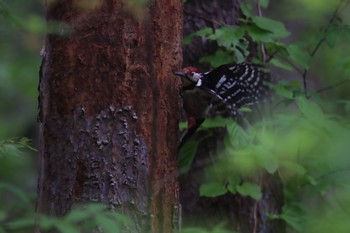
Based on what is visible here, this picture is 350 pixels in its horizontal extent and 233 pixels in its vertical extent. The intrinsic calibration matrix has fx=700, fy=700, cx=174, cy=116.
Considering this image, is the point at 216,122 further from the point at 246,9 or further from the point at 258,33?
the point at 246,9

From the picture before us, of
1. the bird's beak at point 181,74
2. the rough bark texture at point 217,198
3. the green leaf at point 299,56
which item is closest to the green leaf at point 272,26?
the green leaf at point 299,56

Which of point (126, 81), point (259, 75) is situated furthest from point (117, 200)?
point (259, 75)

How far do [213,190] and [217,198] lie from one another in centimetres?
62

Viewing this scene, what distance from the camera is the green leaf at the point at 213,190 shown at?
15.0 feet

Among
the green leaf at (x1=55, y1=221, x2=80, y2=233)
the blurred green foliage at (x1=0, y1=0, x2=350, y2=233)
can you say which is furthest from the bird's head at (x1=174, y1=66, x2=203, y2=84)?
the green leaf at (x1=55, y1=221, x2=80, y2=233)

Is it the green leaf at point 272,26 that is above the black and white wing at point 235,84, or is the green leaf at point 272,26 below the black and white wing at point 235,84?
above

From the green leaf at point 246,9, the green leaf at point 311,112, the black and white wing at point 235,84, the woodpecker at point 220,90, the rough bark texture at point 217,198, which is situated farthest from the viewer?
the rough bark texture at point 217,198

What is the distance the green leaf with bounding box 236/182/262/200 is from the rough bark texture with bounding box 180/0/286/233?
42cm

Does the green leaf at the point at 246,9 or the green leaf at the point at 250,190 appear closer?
the green leaf at the point at 250,190

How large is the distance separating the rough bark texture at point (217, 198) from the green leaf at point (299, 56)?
1.75 ft

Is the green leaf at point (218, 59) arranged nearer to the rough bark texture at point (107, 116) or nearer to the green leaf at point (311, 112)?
the green leaf at point (311, 112)

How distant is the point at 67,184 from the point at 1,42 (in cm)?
72

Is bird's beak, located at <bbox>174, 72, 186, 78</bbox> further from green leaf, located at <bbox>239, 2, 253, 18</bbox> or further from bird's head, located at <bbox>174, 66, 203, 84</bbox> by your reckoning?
green leaf, located at <bbox>239, 2, 253, 18</bbox>

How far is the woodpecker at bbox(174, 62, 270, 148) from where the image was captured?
12.4 feet
